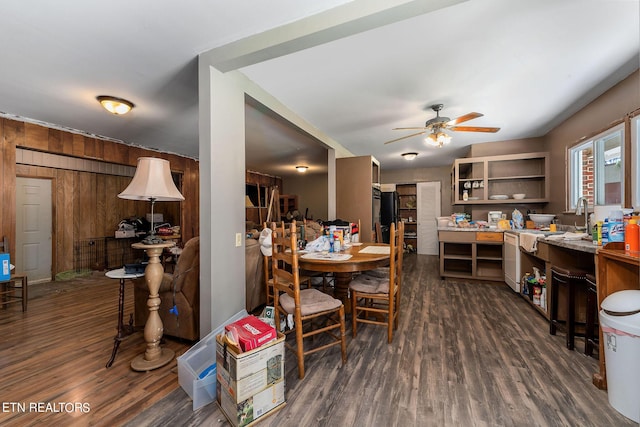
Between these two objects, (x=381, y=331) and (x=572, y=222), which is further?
(x=572, y=222)

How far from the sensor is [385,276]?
2.77 metres

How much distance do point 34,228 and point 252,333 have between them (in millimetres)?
5633

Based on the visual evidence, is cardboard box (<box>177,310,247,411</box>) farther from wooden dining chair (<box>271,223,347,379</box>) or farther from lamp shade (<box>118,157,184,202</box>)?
lamp shade (<box>118,157,184,202</box>)

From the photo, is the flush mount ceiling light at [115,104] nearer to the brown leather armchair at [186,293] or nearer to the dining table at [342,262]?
the brown leather armchair at [186,293]

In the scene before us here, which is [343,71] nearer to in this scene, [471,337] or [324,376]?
[324,376]

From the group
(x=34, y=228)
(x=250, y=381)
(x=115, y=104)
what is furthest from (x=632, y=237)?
(x=34, y=228)

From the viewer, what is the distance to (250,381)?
1479 mm

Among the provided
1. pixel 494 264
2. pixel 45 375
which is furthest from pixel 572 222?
pixel 45 375

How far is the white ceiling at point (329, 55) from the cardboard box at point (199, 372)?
216 centimetres

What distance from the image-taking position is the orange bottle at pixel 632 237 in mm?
1571

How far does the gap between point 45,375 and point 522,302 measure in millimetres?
4791

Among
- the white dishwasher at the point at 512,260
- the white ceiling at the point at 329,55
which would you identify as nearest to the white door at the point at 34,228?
the white ceiling at the point at 329,55

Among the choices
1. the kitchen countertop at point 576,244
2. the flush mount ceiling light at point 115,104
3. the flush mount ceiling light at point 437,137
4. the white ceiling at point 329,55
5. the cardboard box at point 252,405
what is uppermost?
the white ceiling at point 329,55

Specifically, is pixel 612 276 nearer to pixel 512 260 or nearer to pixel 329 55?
pixel 512 260
